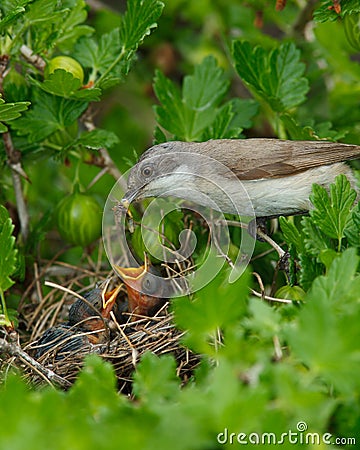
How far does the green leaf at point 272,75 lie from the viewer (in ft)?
7.20

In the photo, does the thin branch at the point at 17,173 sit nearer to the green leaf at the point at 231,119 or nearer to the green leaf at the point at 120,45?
the green leaf at the point at 120,45

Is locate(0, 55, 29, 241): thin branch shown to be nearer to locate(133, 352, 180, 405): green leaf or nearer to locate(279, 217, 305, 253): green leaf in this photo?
locate(279, 217, 305, 253): green leaf

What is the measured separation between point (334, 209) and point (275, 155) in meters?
0.62

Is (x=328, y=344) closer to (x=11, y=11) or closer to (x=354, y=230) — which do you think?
(x=354, y=230)

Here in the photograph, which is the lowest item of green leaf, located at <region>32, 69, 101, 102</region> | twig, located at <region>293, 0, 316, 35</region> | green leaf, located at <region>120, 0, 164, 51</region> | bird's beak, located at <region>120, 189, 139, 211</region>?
bird's beak, located at <region>120, 189, 139, 211</region>

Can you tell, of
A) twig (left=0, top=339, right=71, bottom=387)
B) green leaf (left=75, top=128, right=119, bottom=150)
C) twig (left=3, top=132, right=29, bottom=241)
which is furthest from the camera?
twig (left=3, top=132, right=29, bottom=241)

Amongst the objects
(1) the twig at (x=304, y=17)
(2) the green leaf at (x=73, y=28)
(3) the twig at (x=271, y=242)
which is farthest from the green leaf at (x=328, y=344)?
(1) the twig at (x=304, y=17)

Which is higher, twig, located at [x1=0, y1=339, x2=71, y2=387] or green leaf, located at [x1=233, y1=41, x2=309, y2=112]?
green leaf, located at [x1=233, y1=41, x2=309, y2=112]

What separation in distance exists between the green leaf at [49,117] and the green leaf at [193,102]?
277 mm

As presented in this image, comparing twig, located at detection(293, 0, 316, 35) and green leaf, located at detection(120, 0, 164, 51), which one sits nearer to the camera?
green leaf, located at detection(120, 0, 164, 51)

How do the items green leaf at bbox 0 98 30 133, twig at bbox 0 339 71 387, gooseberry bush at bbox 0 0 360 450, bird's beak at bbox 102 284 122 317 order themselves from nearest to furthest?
gooseberry bush at bbox 0 0 360 450 < twig at bbox 0 339 71 387 < green leaf at bbox 0 98 30 133 < bird's beak at bbox 102 284 122 317

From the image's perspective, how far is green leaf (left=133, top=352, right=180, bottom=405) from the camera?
1.07 metres

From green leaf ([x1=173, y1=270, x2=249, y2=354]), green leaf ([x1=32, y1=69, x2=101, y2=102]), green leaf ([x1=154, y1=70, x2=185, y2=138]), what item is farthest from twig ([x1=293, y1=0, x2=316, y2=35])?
green leaf ([x1=173, y1=270, x2=249, y2=354])

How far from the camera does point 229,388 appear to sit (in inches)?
35.1
